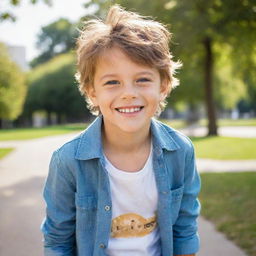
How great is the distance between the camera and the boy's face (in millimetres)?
1978

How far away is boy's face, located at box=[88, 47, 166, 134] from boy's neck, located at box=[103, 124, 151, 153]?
0.09 m

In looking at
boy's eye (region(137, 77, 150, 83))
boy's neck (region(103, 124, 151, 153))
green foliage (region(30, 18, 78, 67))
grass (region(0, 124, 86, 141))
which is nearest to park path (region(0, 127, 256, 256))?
boy's neck (region(103, 124, 151, 153))

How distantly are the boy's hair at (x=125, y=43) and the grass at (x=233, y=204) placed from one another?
7.50 feet

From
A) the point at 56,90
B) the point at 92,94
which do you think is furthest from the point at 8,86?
the point at 56,90

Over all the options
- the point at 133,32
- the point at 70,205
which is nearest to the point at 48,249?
the point at 70,205

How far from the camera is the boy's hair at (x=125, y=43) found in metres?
2.00

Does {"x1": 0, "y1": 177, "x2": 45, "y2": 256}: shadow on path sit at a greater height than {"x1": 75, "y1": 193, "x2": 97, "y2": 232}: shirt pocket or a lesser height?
lesser

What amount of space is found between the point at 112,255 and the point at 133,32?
3.83 feet

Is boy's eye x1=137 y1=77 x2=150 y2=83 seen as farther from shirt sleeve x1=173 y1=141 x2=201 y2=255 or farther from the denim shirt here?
shirt sleeve x1=173 y1=141 x2=201 y2=255

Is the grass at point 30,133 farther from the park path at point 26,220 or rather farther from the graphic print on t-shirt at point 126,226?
the graphic print on t-shirt at point 126,226

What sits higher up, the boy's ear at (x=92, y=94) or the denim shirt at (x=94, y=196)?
the boy's ear at (x=92, y=94)

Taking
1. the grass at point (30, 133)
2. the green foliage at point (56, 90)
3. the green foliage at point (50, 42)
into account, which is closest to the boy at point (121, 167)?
the grass at point (30, 133)

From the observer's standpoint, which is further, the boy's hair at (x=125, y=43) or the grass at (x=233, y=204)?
the grass at (x=233, y=204)

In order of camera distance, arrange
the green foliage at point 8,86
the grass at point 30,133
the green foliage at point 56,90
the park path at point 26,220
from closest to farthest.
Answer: the park path at point 26,220 < the green foliage at point 8,86 < the grass at point 30,133 < the green foliage at point 56,90
